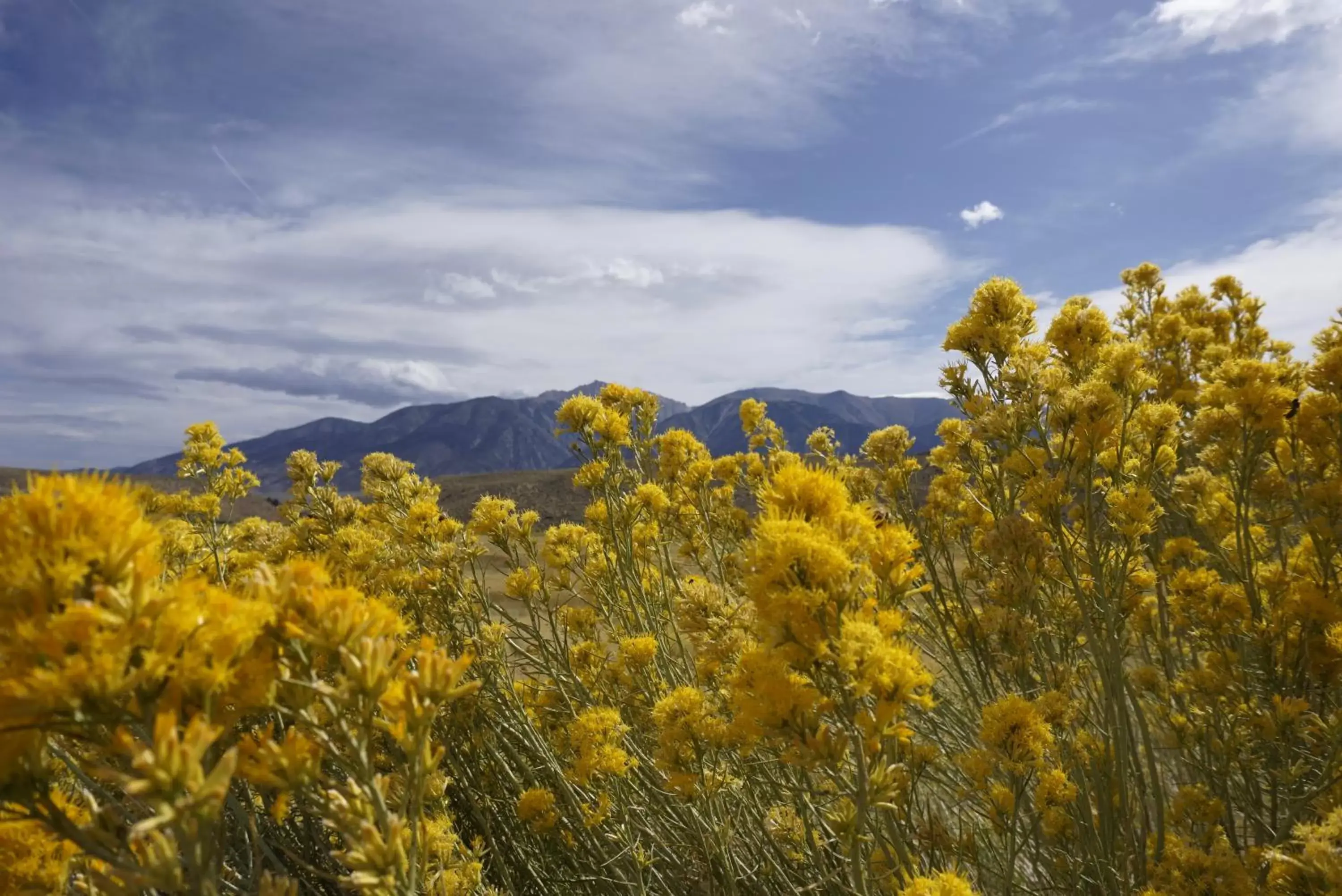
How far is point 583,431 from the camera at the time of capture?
5.64 m

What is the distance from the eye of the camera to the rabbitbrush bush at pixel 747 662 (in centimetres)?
150

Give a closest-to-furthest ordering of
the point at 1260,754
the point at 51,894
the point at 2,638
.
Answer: the point at 2,638, the point at 51,894, the point at 1260,754

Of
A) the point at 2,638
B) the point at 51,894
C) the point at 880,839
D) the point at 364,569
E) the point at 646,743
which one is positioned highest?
the point at 2,638

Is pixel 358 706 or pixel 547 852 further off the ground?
pixel 358 706

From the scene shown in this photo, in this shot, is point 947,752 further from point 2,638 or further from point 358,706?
point 2,638

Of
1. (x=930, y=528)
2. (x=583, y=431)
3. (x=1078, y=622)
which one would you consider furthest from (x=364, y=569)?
(x=1078, y=622)

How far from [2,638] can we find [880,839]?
2.58m

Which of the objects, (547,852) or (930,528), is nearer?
(547,852)

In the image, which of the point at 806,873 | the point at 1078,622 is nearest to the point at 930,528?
the point at 1078,622

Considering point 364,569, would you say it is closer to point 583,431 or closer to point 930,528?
point 583,431

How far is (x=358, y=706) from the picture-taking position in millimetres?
1639

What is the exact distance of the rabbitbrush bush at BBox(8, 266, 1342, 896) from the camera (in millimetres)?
1505

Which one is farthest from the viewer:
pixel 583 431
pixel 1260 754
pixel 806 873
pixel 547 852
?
pixel 583 431

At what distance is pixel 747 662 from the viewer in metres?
2.42
